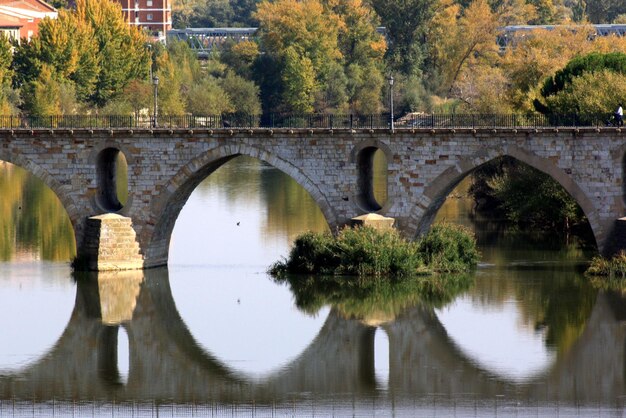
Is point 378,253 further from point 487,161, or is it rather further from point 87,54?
point 87,54

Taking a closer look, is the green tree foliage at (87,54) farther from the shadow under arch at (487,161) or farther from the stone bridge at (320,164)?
the shadow under arch at (487,161)

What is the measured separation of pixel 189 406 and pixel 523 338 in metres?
10.7

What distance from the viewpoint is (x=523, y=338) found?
46.9 metres

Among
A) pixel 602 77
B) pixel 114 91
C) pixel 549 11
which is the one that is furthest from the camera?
pixel 549 11

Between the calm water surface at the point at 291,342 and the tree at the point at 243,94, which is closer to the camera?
the calm water surface at the point at 291,342

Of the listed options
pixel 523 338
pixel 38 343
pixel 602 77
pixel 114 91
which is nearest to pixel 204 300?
pixel 38 343

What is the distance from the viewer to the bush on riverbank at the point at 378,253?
176 ft

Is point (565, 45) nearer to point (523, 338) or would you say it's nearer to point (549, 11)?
point (523, 338)

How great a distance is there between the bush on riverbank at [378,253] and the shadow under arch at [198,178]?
1.49 m

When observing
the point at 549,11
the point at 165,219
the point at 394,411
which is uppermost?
the point at 549,11

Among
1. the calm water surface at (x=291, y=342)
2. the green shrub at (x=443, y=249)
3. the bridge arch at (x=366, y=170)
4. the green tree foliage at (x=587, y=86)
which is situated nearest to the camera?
the calm water surface at (x=291, y=342)

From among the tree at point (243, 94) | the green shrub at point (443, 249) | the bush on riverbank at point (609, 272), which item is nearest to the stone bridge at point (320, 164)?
the bush on riverbank at point (609, 272)

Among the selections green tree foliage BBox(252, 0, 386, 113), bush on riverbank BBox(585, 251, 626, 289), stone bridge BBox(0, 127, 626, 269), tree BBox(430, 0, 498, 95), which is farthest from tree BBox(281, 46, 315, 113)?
bush on riverbank BBox(585, 251, 626, 289)

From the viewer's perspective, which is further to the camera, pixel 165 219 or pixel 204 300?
pixel 165 219
